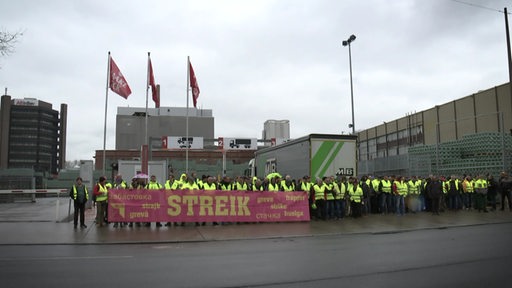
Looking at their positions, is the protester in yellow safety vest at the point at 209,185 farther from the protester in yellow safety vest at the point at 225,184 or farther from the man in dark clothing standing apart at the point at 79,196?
the man in dark clothing standing apart at the point at 79,196

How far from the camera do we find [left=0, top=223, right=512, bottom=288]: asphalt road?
265 inches

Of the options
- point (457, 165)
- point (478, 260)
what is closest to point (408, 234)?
point (478, 260)

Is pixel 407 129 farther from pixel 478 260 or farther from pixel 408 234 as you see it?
A: pixel 478 260

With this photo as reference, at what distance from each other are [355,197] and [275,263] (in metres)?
9.54

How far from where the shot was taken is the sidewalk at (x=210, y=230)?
12.2 metres

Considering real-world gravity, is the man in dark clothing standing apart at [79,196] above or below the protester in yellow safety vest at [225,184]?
below

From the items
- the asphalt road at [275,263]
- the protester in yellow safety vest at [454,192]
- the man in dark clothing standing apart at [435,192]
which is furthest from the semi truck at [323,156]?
the asphalt road at [275,263]

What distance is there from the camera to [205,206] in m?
15.5

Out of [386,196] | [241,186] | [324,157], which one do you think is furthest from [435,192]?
[241,186]

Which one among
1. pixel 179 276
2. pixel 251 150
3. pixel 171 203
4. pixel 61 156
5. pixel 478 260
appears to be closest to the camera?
pixel 179 276

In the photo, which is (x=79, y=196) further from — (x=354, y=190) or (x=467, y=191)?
(x=467, y=191)

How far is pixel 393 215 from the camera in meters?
18.3

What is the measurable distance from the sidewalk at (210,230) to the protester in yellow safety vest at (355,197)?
45 cm

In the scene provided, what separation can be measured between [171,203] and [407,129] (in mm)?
44748
